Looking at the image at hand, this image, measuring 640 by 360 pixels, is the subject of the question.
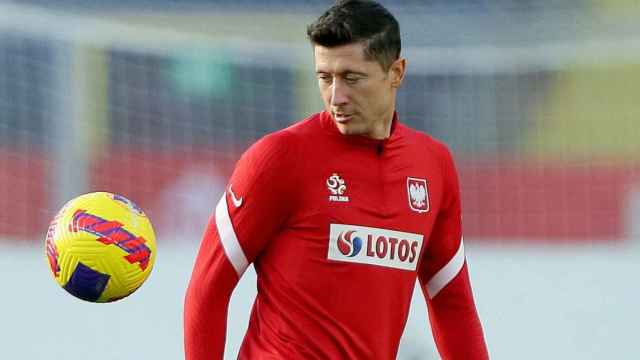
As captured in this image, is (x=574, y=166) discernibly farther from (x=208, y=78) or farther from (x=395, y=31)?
(x=395, y=31)

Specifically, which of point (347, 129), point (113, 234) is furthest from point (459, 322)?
point (113, 234)

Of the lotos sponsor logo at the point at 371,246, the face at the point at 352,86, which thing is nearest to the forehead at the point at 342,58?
the face at the point at 352,86

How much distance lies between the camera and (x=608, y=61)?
26.6 ft

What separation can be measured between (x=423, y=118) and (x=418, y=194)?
4.97m

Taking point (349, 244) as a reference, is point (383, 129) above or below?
above

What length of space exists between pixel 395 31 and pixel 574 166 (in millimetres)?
5422

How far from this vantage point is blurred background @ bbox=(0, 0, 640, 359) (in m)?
7.60

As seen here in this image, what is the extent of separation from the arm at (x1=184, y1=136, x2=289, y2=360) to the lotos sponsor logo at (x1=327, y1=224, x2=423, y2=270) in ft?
0.48

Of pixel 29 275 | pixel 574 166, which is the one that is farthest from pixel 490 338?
pixel 29 275

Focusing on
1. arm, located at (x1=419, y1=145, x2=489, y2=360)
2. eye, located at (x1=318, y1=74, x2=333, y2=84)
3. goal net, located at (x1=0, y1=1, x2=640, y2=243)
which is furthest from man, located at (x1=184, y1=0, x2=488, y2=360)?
goal net, located at (x1=0, y1=1, x2=640, y2=243)

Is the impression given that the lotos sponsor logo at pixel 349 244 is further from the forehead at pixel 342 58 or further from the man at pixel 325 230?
the forehead at pixel 342 58

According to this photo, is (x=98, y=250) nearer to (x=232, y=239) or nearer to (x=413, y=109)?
(x=232, y=239)

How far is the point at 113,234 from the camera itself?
3.25 meters

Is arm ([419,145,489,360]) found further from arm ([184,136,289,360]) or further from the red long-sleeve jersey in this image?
arm ([184,136,289,360])
